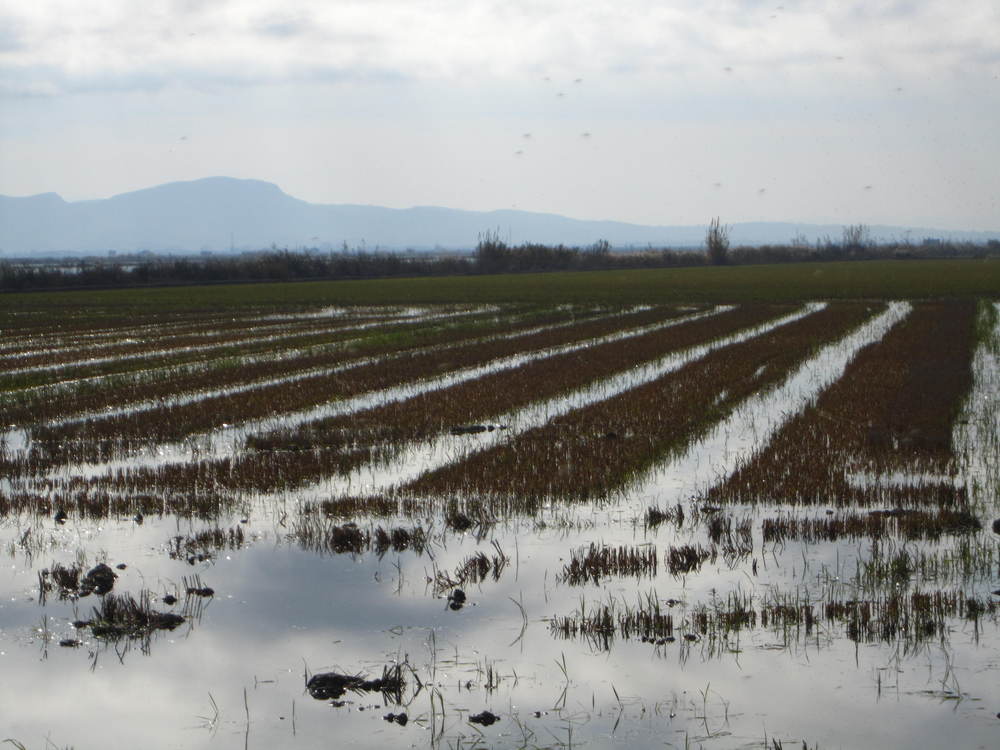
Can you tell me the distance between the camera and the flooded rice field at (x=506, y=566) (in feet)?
15.5

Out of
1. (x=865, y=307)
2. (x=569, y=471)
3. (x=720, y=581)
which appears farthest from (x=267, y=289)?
(x=720, y=581)

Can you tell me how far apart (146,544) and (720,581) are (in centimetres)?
378

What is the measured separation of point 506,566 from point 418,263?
2782 inches

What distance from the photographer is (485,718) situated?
4590mm

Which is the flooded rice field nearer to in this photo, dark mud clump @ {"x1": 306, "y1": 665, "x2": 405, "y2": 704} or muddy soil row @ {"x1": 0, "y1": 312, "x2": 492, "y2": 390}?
dark mud clump @ {"x1": 306, "y1": 665, "x2": 405, "y2": 704}

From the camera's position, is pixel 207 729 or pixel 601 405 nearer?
pixel 207 729

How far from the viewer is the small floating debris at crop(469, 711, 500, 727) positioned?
4.57 meters

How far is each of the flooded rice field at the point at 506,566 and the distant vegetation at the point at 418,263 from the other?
153 ft

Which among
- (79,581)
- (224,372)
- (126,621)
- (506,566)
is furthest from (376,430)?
(224,372)

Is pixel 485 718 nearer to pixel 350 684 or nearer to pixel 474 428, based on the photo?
pixel 350 684

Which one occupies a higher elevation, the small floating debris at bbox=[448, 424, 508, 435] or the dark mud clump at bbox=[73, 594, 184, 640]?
the small floating debris at bbox=[448, 424, 508, 435]

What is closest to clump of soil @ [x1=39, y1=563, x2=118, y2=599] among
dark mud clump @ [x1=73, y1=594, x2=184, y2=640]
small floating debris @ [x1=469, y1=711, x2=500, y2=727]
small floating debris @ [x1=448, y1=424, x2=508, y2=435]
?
dark mud clump @ [x1=73, y1=594, x2=184, y2=640]

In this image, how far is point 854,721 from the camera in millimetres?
4551

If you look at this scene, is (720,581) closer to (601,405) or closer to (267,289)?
(601,405)
